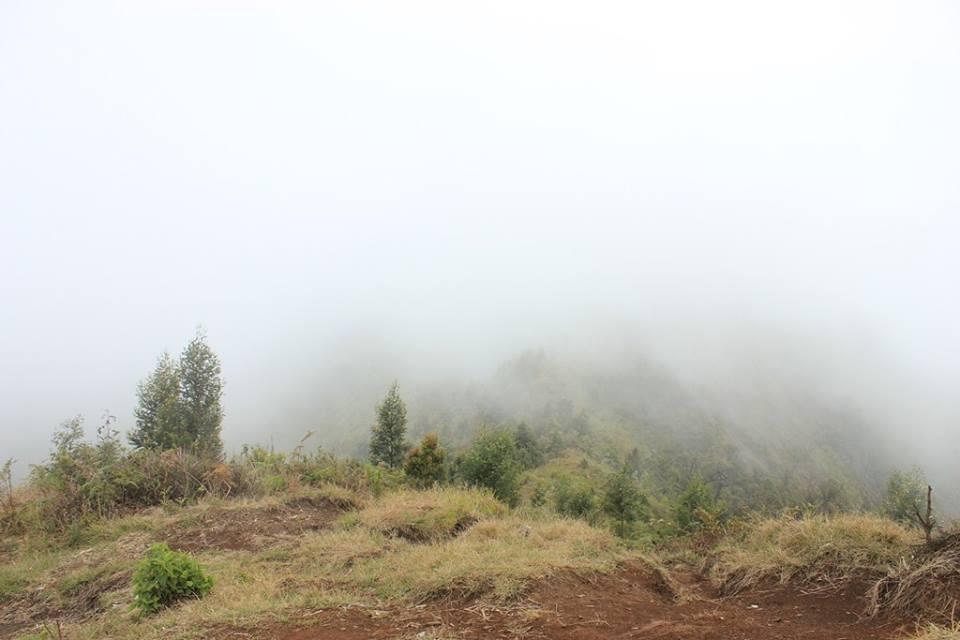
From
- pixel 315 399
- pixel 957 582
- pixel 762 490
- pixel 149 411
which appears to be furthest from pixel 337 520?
pixel 315 399

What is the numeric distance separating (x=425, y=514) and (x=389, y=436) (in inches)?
635

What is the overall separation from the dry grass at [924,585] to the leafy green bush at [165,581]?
825cm

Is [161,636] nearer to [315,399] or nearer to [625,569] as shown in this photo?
[625,569]

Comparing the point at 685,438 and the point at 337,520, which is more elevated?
the point at 337,520

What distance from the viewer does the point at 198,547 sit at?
35.3 ft

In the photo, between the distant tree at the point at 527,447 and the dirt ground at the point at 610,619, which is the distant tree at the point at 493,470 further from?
the distant tree at the point at 527,447

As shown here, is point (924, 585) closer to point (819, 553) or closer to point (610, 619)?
point (819, 553)

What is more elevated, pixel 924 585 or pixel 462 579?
pixel 924 585

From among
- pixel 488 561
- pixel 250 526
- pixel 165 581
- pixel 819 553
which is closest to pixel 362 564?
pixel 488 561

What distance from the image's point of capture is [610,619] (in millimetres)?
6176

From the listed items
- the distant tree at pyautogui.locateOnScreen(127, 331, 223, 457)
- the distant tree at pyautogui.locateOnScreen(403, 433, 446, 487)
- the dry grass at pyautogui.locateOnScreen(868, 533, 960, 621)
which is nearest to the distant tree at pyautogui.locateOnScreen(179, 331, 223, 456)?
the distant tree at pyautogui.locateOnScreen(127, 331, 223, 457)

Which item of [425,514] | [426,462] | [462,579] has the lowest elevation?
[426,462]

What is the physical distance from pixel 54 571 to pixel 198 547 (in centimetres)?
246

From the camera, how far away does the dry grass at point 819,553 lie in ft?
22.6
